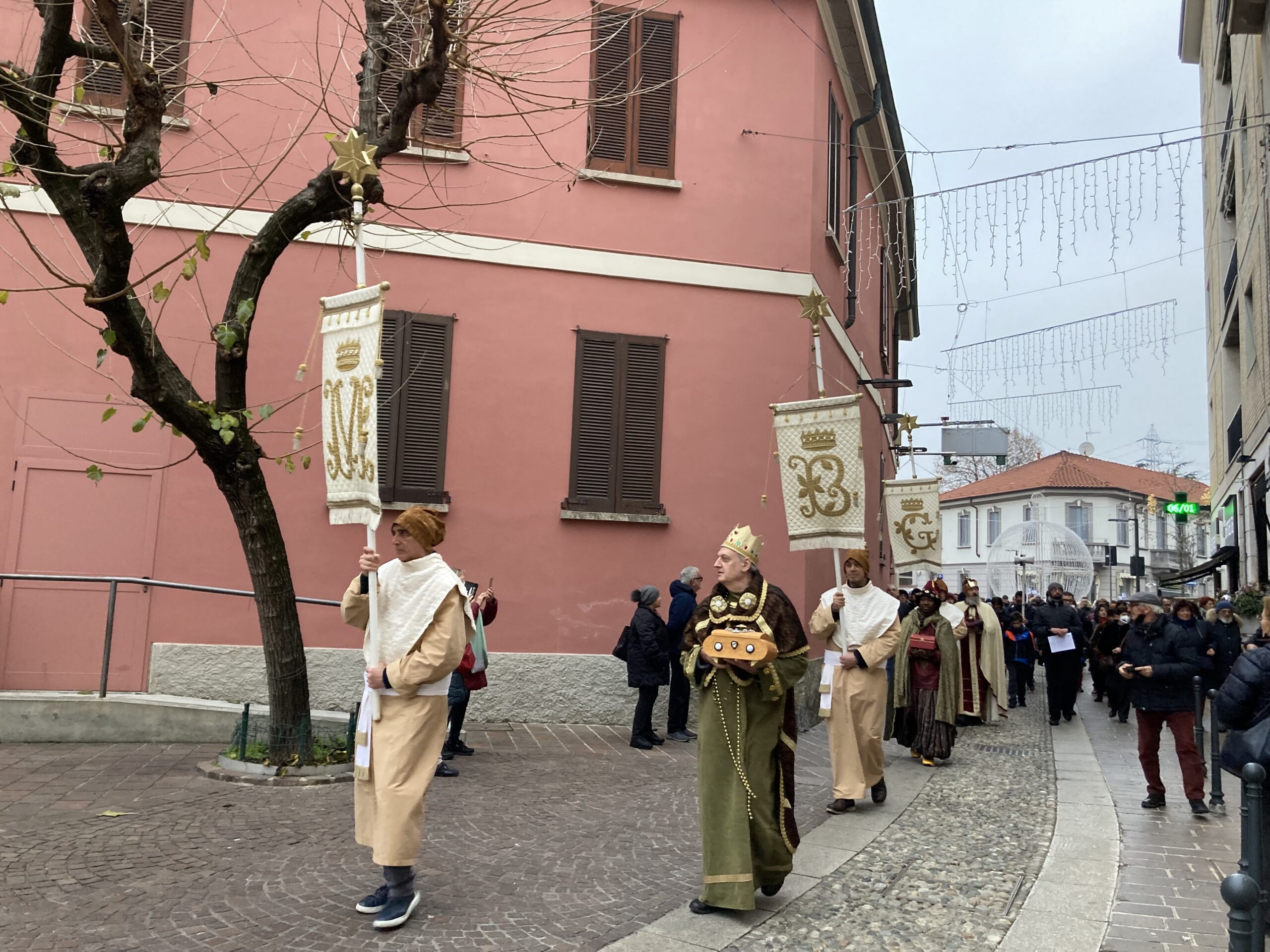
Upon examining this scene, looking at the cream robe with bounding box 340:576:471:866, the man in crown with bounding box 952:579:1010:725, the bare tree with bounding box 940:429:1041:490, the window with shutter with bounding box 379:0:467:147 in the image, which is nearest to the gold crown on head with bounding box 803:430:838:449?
the cream robe with bounding box 340:576:471:866

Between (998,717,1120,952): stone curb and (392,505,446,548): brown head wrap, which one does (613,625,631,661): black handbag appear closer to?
(998,717,1120,952): stone curb

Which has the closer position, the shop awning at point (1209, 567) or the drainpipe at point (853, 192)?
the drainpipe at point (853, 192)

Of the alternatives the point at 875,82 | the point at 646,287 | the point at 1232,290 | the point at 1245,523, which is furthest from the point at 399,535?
the point at 1232,290

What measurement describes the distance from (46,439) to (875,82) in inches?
485

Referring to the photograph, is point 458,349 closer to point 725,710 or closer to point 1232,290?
point 725,710

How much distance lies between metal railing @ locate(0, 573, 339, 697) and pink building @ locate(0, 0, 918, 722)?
0.61ft

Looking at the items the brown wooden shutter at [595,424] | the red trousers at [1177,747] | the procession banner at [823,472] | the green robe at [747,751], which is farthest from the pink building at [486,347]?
the green robe at [747,751]

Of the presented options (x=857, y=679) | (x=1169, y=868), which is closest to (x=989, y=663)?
(x=857, y=679)

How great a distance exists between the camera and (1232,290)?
22.6m

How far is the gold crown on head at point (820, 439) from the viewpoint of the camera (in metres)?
8.34

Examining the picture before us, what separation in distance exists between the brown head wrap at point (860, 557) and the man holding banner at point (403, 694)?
13.2 feet

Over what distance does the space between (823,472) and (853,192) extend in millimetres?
8922

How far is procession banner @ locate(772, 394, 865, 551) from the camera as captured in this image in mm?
8234

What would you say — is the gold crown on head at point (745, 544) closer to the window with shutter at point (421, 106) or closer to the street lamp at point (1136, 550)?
the window with shutter at point (421, 106)
